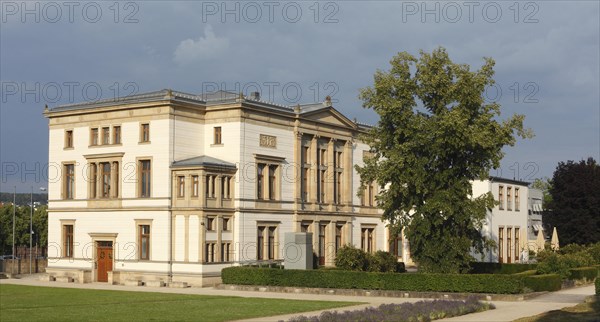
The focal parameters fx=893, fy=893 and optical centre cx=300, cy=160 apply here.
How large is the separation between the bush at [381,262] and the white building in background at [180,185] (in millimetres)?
1806

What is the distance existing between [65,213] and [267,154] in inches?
578

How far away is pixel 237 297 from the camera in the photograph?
4566 centimetres

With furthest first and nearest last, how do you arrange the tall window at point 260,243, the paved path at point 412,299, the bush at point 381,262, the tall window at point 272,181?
the tall window at point 272,181, the tall window at point 260,243, the bush at point 381,262, the paved path at point 412,299

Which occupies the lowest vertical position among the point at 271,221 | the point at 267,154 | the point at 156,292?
the point at 156,292

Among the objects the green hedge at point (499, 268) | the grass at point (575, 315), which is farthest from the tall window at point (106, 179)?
the grass at point (575, 315)

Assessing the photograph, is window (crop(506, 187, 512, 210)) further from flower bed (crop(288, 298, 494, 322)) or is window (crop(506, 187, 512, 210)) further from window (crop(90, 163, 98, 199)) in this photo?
flower bed (crop(288, 298, 494, 322))

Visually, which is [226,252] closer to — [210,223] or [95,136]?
[210,223]

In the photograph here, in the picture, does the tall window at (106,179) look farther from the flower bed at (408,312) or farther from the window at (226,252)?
the flower bed at (408,312)

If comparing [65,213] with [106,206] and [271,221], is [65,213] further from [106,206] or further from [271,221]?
[271,221]

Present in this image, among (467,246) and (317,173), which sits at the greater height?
(317,173)

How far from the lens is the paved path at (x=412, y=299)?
34.2 metres

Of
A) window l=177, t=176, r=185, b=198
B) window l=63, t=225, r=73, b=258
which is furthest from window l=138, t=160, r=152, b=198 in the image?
window l=63, t=225, r=73, b=258

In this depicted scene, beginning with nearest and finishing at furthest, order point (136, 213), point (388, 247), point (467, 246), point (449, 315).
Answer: point (449, 315) < point (467, 246) < point (136, 213) < point (388, 247)

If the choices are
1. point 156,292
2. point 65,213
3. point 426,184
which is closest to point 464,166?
point 426,184
